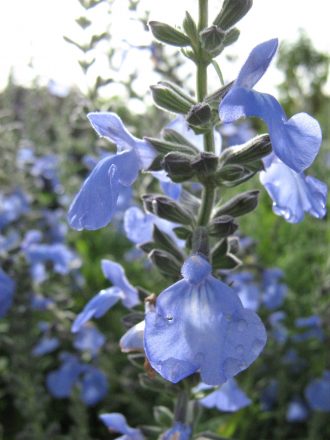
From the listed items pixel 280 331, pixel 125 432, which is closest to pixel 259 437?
pixel 280 331

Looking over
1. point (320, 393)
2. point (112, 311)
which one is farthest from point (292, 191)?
point (112, 311)

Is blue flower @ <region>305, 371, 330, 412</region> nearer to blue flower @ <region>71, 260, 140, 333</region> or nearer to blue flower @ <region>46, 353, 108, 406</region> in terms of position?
blue flower @ <region>46, 353, 108, 406</region>

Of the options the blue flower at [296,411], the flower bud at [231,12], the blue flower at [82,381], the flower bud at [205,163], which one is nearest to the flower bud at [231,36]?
the flower bud at [231,12]

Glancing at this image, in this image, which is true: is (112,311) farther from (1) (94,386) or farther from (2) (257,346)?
(2) (257,346)

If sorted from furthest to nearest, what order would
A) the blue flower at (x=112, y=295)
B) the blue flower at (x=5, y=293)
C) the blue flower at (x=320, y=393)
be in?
1. the blue flower at (x=320, y=393)
2. the blue flower at (x=5, y=293)
3. the blue flower at (x=112, y=295)

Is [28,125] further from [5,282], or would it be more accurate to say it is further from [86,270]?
[5,282]

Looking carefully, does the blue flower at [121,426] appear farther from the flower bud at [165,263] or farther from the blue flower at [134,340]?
the flower bud at [165,263]
